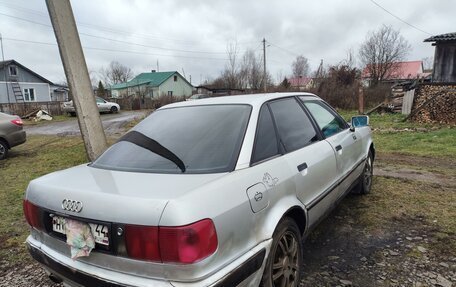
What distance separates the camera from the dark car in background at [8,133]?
29.4 feet

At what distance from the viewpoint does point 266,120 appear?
105 inches

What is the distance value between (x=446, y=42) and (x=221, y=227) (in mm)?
20218

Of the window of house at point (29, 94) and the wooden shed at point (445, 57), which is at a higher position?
the wooden shed at point (445, 57)

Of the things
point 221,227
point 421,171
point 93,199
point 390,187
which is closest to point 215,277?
point 221,227

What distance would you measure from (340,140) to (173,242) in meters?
2.58

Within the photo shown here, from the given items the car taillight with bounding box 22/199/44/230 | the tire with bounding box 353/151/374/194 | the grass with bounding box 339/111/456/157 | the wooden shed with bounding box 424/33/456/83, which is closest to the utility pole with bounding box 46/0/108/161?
the car taillight with bounding box 22/199/44/230

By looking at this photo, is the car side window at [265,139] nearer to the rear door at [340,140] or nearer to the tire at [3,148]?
the rear door at [340,140]

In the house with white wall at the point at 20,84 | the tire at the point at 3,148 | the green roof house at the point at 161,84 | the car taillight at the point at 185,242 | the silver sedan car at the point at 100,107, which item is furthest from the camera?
the green roof house at the point at 161,84

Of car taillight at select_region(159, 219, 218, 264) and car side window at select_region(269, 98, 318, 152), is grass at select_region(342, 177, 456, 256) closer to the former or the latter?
car side window at select_region(269, 98, 318, 152)

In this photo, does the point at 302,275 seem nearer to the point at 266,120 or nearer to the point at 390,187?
the point at 266,120

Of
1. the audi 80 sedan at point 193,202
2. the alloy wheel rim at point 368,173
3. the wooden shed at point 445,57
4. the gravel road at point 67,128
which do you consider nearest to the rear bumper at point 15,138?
the gravel road at point 67,128

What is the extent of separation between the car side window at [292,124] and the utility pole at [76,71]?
3.66 m

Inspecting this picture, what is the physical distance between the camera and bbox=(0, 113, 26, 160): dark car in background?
A: 29.4 ft

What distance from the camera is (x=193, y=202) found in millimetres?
1727
